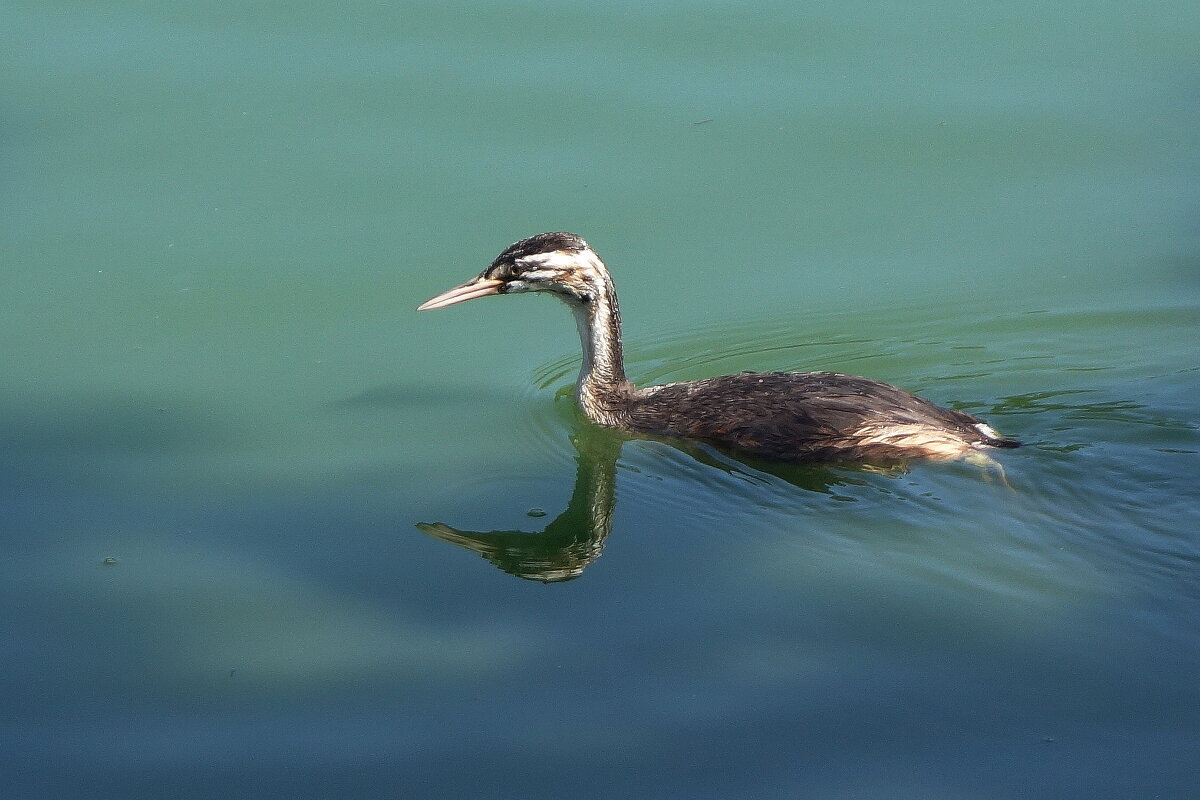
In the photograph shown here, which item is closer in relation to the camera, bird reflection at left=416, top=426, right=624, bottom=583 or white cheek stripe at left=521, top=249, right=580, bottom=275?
bird reflection at left=416, top=426, right=624, bottom=583

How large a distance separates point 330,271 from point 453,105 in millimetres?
2140

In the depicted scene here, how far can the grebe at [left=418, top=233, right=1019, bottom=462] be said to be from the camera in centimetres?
782

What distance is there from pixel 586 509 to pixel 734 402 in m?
1.09

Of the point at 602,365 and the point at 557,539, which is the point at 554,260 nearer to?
the point at 602,365

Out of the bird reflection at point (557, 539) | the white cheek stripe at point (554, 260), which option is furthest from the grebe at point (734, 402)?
the bird reflection at point (557, 539)

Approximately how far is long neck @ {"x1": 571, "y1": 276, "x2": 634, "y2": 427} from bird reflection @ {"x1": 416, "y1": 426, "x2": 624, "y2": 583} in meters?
0.74

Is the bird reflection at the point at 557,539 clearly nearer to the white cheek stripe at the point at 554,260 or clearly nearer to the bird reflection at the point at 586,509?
the bird reflection at the point at 586,509

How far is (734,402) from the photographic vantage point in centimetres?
823

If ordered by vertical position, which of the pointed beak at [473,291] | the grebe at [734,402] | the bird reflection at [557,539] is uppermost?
the pointed beak at [473,291]

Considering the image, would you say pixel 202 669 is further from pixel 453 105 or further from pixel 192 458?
pixel 453 105

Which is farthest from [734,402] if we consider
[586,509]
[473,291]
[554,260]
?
[473,291]

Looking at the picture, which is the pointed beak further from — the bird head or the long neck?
the long neck

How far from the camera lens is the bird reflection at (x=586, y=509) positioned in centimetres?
707

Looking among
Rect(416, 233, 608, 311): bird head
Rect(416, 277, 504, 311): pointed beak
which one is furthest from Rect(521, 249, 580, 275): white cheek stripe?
Rect(416, 277, 504, 311): pointed beak
